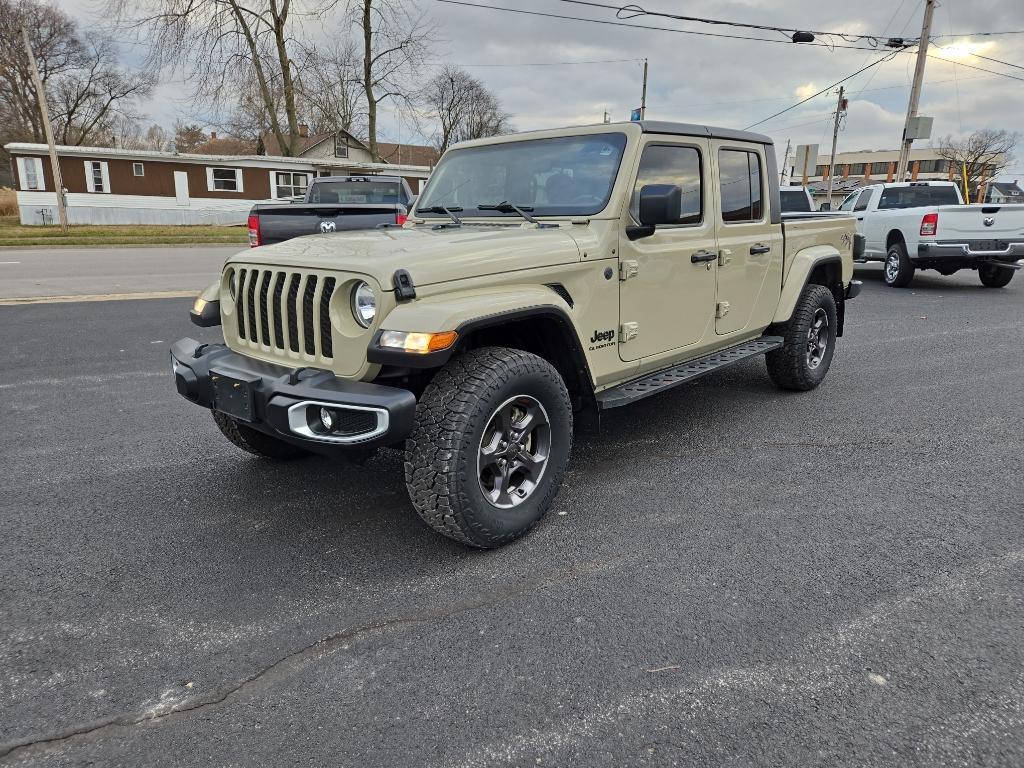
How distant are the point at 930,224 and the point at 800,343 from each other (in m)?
7.95

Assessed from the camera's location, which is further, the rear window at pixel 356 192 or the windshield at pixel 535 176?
the rear window at pixel 356 192

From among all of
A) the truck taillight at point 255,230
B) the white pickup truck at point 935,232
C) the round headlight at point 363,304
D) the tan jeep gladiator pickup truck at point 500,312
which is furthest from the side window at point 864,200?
the round headlight at point 363,304

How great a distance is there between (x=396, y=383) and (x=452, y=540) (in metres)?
0.77

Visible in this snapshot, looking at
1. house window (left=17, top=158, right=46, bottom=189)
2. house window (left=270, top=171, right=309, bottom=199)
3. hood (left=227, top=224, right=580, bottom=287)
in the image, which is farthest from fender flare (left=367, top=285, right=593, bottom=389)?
house window (left=17, top=158, right=46, bottom=189)

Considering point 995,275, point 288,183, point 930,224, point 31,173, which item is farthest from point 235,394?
point 288,183

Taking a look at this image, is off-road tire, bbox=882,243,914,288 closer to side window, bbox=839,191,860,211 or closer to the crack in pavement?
side window, bbox=839,191,860,211

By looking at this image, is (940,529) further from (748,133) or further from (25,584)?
(25,584)

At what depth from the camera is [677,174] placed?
4.29 m

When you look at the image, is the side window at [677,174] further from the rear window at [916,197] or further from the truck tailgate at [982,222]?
the rear window at [916,197]

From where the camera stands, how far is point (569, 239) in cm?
356

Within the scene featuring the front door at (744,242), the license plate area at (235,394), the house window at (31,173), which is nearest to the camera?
the license plate area at (235,394)

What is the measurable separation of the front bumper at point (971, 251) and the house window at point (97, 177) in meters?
35.2

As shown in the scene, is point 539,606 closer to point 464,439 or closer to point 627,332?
point 464,439

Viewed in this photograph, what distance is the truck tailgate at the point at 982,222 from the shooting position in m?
11.2
